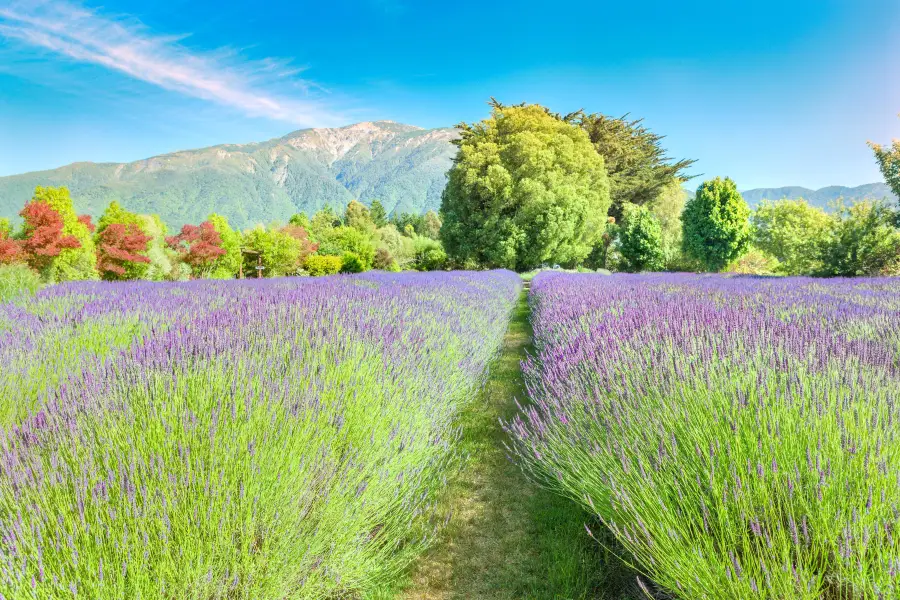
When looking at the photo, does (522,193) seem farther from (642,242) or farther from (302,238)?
(302,238)

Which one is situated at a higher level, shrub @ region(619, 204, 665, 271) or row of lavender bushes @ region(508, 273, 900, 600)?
shrub @ region(619, 204, 665, 271)

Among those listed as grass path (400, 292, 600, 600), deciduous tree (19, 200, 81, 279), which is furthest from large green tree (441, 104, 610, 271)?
grass path (400, 292, 600, 600)

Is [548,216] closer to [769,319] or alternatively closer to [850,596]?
[769,319]

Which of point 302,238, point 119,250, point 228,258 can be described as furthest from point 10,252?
point 302,238

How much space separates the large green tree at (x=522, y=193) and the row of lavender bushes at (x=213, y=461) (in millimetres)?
18386

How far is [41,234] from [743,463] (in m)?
17.8

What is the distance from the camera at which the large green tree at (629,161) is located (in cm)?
3084

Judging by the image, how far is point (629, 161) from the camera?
32156mm

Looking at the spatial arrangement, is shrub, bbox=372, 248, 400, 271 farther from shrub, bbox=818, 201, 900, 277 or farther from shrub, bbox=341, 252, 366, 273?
shrub, bbox=818, 201, 900, 277

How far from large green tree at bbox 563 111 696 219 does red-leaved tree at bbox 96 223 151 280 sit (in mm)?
27969

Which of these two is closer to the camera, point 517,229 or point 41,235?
point 41,235

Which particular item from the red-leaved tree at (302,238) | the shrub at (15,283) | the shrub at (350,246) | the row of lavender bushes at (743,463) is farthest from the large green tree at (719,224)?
the shrub at (15,283)

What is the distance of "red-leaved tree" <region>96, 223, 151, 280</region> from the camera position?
15.0 m

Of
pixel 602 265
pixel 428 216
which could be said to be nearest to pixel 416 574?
pixel 602 265
